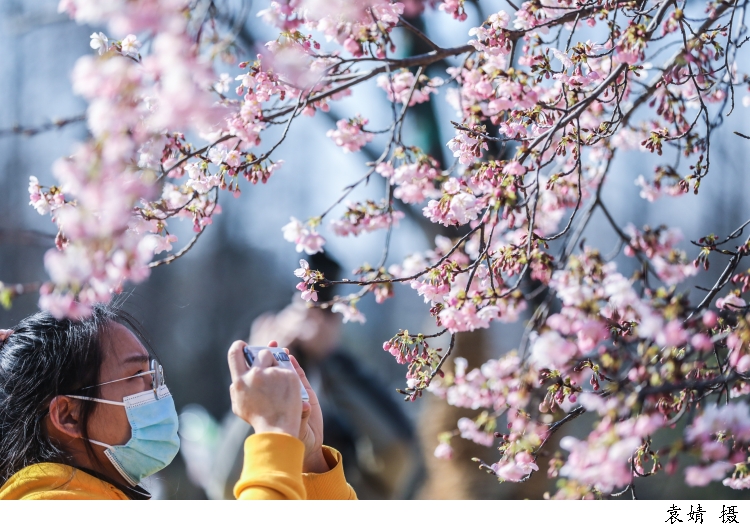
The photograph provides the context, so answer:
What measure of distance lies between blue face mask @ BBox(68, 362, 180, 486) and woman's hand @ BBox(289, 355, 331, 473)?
25 cm

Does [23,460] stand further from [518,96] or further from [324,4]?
[518,96]

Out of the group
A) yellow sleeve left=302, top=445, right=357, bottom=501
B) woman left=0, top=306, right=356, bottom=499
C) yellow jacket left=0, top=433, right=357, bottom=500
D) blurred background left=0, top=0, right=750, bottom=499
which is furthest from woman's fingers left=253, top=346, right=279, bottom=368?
blurred background left=0, top=0, right=750, bottom=499

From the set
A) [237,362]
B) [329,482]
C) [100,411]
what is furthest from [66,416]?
[329,482]

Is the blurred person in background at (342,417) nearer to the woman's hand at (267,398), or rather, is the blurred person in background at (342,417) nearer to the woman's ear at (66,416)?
the woman's ear at (66,416)

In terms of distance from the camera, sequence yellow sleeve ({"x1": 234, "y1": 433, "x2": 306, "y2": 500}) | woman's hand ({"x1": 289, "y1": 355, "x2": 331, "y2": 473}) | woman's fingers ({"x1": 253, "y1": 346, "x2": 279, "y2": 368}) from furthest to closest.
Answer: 1. woman's hand ({"x1": 289, "y1": 355, "x2": 331, "y2": 473})
2. woman's fingers ({"x1": 253, "y1": 346, "x2": 279, "y2": 368})
3. yellow sleeve ({"x1": 234, "y1": 433, "x2": 306, "y2": 500})

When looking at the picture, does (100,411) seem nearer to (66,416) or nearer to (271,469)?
(66,416)

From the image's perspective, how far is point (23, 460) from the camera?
1042 mm

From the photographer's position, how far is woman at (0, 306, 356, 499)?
957mm

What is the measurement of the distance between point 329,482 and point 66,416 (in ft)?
1.56

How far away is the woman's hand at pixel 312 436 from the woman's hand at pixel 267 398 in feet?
0.45

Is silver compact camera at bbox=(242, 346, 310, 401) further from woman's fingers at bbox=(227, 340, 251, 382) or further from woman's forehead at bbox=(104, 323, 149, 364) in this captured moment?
woman's forehead at bbox=(104, 323, 149, 364)

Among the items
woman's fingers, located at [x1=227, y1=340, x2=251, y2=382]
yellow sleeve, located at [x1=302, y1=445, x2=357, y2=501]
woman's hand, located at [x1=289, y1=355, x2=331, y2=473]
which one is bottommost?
yellow sleeve, located at [x1=302, y1=445, x2=357, y2=501]

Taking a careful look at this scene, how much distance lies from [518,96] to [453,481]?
1.07 meters
